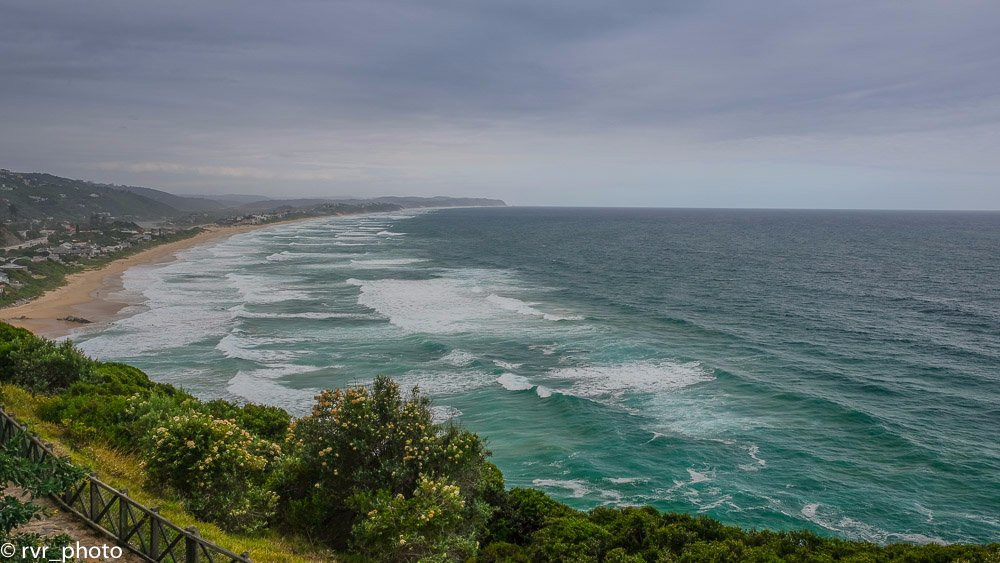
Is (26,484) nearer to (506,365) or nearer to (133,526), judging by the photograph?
(133,526)

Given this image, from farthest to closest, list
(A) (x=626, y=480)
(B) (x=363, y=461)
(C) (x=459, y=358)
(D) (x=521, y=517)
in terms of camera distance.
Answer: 1. (C) (x=459, y=358)
2. (A) (x=626, y=480)
3. (D) (x=521, y=517)
4. (B) (x=363, y=461)

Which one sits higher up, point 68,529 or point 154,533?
point 154,533

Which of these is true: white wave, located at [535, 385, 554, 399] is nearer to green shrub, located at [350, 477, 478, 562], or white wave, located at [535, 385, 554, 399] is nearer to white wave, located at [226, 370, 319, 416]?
white wave, located at [226, 370, 319, 416]

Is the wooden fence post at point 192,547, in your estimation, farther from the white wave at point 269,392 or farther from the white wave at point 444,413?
the white wave at point 269,392

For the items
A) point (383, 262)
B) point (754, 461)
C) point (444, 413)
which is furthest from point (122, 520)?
point (383, 262)

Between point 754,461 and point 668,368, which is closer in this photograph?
point 754,461
